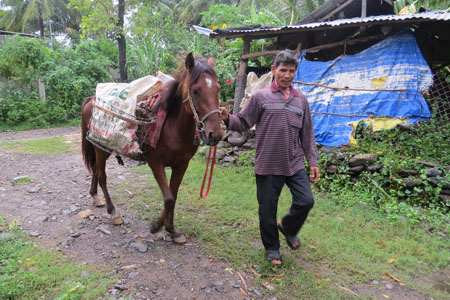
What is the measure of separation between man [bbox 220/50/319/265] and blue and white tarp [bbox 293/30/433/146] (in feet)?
11.9

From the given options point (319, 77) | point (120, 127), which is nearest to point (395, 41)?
point (319, 77)

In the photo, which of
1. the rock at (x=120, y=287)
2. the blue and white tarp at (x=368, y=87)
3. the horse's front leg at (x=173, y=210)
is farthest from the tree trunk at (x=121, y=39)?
the rock at (x=120, y=287)

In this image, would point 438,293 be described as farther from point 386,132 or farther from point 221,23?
point 221,23

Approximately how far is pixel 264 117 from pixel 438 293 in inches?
86.6

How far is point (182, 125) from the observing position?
2807 millimetres

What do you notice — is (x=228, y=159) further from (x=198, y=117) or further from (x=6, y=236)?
(x=6, y=236)

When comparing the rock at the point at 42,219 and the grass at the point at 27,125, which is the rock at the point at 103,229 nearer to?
the rock at the point at 42,219

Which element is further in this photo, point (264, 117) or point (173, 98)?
point (173, 98)

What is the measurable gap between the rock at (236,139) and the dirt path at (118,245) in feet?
11.5

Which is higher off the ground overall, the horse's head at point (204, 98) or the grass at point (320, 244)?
the horse's head at point (204, 98)

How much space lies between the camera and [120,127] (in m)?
2.94

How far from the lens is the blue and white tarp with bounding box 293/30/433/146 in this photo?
539 cm

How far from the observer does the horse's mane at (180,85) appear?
7.98ft

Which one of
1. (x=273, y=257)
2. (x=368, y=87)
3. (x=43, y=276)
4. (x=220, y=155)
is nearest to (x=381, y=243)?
(x=273, y=257)
